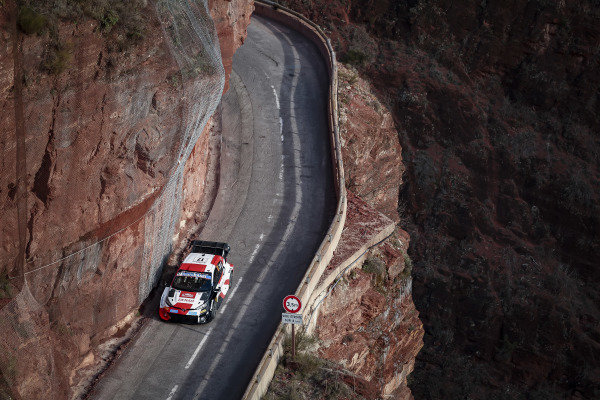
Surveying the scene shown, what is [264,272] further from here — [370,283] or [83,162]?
[83,162]

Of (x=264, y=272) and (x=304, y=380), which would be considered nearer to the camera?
(x=304, y=380)

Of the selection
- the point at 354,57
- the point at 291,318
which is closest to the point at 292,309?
the point at 291,318

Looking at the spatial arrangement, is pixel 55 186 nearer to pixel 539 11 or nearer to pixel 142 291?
pixel 142 291

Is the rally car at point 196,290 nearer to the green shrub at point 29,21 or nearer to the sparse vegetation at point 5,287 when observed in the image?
the sparse vegetation at point 5,287

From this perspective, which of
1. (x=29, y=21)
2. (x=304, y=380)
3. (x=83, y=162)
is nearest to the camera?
(x=29, y=21)

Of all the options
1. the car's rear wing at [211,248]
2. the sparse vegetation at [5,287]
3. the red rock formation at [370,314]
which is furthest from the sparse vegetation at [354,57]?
the sparse vegetation at [5,287]

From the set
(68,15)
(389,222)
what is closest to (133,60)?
(68,15)

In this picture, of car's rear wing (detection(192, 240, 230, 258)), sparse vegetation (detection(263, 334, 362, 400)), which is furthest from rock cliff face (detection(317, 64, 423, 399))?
car's rear wing (detection(192, 240, 230, 258))
